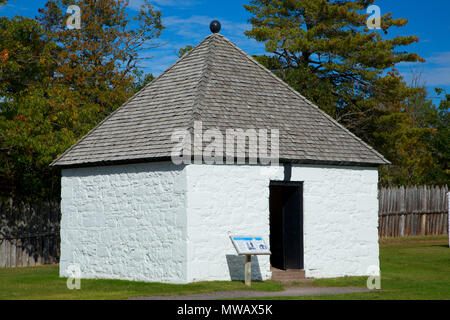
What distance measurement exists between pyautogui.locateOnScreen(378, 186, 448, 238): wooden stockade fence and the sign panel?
14.3 m

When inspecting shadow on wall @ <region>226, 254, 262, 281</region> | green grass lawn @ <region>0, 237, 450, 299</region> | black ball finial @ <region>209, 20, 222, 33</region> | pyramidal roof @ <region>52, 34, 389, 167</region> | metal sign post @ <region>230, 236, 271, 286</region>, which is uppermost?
black ball finial @ <region>209, 20, 222, 33</region>

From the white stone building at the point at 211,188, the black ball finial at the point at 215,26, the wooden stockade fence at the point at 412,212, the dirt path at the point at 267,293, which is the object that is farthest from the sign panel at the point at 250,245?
the wooden stockade fence at the point at 412,212

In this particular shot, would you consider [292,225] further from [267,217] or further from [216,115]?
[216,115]

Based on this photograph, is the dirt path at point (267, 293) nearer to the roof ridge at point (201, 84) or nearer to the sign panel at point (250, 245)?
the sign panel at point (250, 245)

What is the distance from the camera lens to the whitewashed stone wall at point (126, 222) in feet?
48.5

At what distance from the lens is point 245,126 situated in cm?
1592

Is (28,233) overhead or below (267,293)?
overhead

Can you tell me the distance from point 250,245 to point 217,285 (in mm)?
1088

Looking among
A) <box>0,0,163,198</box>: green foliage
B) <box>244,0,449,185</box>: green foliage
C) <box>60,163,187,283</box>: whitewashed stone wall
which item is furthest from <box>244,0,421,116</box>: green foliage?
<box>60,163,187,283</box>: whitewashed stone wall

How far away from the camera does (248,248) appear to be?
14.1 metres

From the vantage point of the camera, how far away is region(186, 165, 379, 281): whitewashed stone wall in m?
14.7

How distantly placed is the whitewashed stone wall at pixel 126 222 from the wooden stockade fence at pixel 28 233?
4.07 meters

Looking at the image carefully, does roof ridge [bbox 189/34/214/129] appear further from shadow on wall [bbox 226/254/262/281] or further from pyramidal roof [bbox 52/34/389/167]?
shadow on wall [bbox 226/254/262/281]

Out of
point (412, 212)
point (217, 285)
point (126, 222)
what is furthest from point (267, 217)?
point (412, 212)
